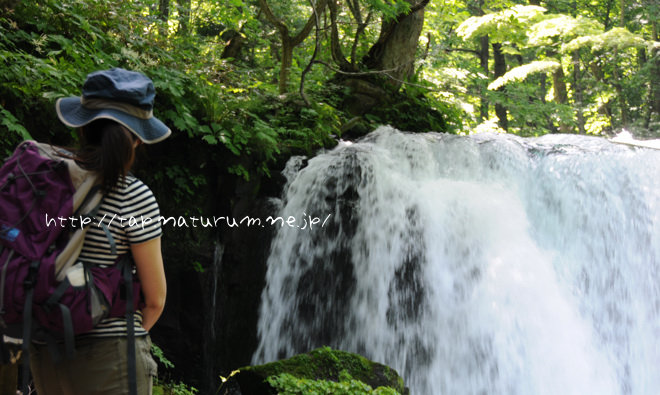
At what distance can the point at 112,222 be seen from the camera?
5.65 feet

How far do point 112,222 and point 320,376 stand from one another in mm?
2702

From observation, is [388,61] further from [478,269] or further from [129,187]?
[129,187]

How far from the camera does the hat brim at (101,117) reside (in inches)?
68.7

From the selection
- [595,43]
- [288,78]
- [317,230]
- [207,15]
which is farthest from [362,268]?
[595,43]

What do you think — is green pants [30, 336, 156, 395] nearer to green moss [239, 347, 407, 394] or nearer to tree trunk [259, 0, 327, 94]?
green moss [239, 347, 407, 394]

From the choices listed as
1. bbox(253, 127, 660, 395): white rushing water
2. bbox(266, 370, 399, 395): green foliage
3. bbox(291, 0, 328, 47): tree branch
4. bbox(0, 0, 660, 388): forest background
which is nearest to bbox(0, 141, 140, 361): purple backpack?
bbox(0, 0, 660, 388): forest background

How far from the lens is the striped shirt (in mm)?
1718

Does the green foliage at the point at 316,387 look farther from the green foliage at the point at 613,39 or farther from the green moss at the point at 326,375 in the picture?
the green foliage at the point at 613,39

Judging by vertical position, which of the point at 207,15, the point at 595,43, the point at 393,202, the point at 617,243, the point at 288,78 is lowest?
the point at 617,243

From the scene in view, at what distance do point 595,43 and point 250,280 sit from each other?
1245 cm

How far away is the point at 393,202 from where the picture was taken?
6.72 meters

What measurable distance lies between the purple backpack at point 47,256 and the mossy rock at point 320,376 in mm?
2121

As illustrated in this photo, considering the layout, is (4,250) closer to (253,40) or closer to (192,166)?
(192,166)

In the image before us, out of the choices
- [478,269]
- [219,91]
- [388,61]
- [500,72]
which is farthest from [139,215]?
[500,72]
